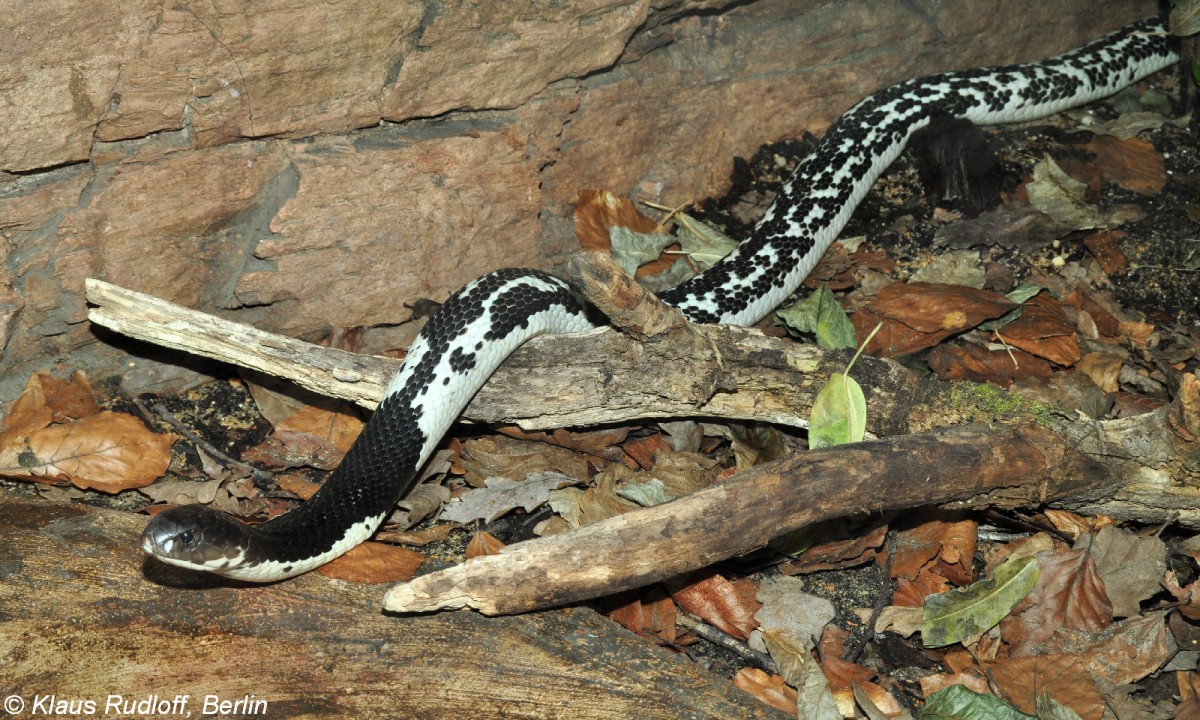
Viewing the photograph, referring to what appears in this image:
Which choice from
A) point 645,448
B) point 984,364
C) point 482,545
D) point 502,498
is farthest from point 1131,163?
point 482,545

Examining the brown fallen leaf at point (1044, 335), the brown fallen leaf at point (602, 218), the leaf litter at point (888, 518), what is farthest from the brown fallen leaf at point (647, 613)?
the brown fallen leaf at point (1044, 335)

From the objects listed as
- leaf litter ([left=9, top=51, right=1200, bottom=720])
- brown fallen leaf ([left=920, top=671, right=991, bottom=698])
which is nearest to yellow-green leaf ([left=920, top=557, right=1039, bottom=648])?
leaf litter ([left=9, top=51, right=1200, bottom=720])

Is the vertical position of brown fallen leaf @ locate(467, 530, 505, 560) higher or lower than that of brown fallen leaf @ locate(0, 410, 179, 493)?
lower

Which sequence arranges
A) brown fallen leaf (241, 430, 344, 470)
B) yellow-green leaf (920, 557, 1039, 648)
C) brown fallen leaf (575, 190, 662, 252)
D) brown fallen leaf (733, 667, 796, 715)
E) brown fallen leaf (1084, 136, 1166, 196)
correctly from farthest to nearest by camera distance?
brown fallen leaf (1084, 136, 1166, 196) → brown fallen leaf (575, 190, 662, 252) → brown fallen leaf (241, 430, 344, 470) → yellow-green leaf (920, 557, 1039, 648) → brown fallen leaf (733, 667, 796, 715)

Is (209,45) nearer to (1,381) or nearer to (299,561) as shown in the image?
(1,381)

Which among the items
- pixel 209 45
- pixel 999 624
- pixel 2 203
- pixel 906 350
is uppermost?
pixel 209 45

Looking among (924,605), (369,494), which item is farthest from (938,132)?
(369,494)

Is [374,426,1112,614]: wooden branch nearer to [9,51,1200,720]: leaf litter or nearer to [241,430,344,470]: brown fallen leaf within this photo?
[9,51,1200,720]: leaf litter
